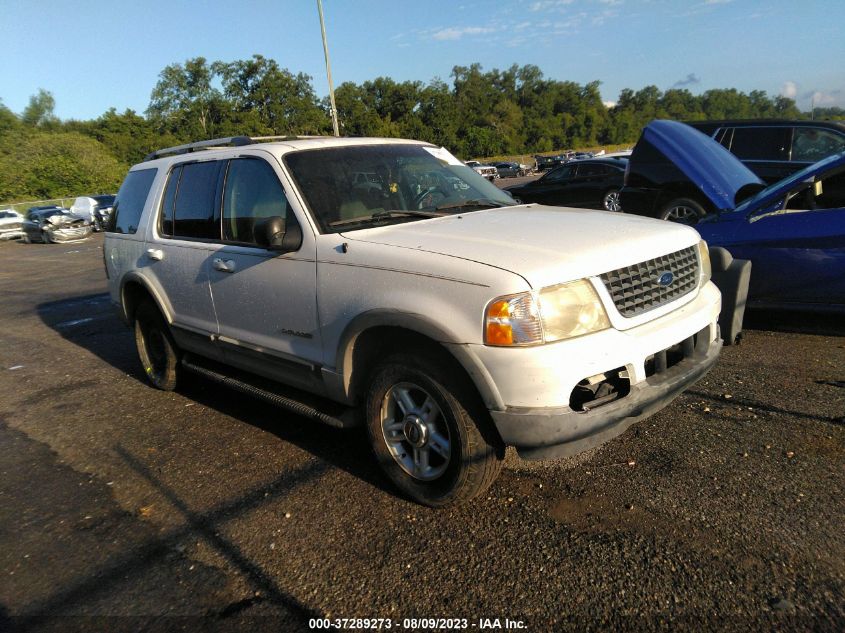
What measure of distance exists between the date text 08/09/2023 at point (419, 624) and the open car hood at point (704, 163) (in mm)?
4782

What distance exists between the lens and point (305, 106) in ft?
250

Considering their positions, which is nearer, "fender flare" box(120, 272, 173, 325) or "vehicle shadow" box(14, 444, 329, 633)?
"vehicle shadow" box(14, 444, 329, 633)

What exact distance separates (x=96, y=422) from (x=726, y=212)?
5.62 metres

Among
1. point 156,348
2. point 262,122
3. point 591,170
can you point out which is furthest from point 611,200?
point 262,122

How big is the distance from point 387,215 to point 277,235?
635mm

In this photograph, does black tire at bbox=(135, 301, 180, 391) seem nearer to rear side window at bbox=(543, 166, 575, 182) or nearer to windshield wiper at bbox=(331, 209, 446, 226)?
windshield wiper at bbox=(331, 209, 446, 226)

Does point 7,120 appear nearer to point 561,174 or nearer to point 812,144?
point 561,174

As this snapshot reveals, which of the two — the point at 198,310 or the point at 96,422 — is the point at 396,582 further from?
the point at 96,422

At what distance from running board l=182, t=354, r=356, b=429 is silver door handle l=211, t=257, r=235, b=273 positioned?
2.50ft

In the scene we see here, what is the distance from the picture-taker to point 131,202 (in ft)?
17.3

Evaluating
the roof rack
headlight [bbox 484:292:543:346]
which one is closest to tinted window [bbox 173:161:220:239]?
the roof rack

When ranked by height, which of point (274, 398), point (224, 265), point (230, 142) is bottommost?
point (274, 398)

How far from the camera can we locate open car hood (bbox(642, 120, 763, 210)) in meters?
6.00

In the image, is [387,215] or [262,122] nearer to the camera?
[387,215]
